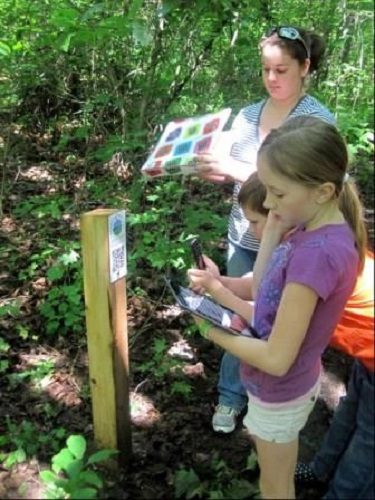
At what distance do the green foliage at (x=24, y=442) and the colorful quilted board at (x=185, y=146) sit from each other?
4.60 feet

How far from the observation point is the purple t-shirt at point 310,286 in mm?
1652

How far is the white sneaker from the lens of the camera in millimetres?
2904

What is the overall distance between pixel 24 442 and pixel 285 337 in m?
1.61

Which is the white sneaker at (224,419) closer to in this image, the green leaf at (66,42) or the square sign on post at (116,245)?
the square sign on post at (116,245)

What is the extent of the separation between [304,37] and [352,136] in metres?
3.32

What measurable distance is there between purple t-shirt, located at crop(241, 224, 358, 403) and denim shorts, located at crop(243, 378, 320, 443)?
3 centimetres

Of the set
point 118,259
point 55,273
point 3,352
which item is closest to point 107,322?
point 118,259

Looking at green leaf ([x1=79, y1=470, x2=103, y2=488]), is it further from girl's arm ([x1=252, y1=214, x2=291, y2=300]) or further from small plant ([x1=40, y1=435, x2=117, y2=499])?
girl's arm ([x1=252, y1=214, x2=291, y2=300])

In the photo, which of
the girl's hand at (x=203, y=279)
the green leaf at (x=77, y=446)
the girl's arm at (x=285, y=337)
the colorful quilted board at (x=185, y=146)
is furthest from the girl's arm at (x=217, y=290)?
the green leaf at (x=77, y=446)

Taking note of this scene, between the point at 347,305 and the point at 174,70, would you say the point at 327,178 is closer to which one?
the point at 347,305

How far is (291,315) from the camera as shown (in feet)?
5.43

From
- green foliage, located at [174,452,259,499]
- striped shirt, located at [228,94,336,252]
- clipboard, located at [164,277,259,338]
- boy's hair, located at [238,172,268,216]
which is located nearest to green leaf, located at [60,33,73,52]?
striped shirt, located at [228,94,336,252]

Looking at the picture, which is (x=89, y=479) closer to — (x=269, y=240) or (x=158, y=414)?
(x=269, y=240)

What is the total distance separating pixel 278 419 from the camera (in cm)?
186
